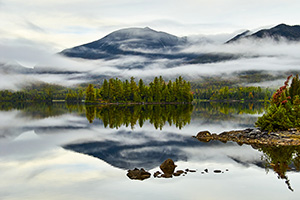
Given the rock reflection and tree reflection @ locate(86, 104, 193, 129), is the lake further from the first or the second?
tree reflection @ locate(86, 104, 193, 129)

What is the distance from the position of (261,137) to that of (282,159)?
42.1ft

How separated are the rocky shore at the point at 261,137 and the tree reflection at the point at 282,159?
3.22m

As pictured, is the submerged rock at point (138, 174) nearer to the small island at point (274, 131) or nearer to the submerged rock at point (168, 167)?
the submerged rock at point (168, 167)

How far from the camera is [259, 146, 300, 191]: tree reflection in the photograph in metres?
27.6

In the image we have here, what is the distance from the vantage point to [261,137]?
4425cm

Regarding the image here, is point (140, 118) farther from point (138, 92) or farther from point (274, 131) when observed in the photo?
point (138, 92)

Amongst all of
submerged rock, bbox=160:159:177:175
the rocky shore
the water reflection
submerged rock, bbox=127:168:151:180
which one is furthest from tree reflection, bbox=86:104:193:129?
submerged rock, bbox=127:168:151:180

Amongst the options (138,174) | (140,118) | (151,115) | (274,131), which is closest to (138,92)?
(151,115)

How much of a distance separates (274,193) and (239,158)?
11.2 m

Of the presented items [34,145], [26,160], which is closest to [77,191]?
[26,160]

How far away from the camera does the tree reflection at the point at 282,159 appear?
90.4 ft

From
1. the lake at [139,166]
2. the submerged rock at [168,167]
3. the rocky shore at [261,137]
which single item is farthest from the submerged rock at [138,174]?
the rocky shore at [261,137]

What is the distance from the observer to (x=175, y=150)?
39.3 m

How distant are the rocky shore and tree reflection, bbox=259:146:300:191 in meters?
3.22
